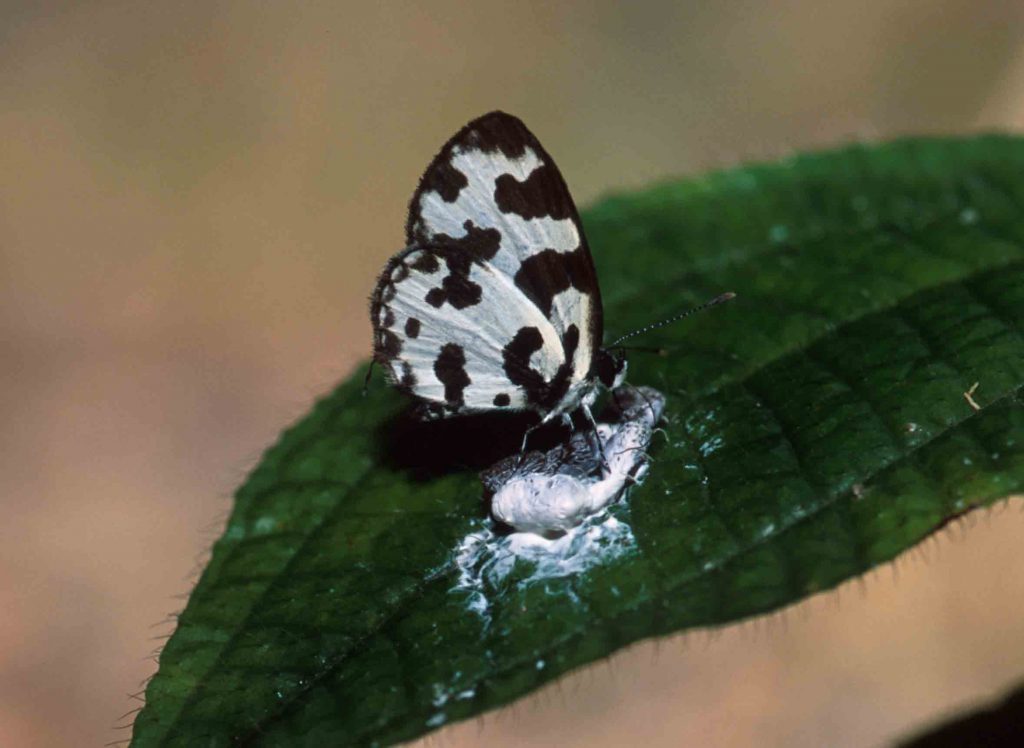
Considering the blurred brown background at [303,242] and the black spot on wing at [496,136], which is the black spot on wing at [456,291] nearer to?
the black spot on wing at [496,136]

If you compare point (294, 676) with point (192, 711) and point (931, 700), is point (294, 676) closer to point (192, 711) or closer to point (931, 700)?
point (192, 711)

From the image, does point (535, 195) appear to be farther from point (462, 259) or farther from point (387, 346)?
point (387, 346)

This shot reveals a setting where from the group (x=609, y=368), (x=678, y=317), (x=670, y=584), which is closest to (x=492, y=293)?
(x=609, y=368)

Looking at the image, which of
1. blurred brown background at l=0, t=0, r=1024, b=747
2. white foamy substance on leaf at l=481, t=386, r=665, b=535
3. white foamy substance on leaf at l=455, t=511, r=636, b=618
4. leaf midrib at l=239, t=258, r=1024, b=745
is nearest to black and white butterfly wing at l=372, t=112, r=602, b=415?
white foamy substance on leaf at l=481, t=386, r=665, b=535

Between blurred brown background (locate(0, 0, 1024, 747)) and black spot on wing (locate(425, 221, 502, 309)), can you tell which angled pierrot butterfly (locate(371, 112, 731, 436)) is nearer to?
black spot on wing (locate(425, 221, 502, 309))

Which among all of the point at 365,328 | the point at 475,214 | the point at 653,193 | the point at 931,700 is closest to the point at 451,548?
the point at 475,214

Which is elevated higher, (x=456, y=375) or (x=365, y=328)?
(x=365, y=328)

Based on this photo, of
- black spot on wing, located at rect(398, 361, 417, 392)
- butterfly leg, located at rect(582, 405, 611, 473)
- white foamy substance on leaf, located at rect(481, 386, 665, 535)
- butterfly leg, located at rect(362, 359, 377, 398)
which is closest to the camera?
white foamy substance on leaf, located at rect(481, 386, 665, 535)
